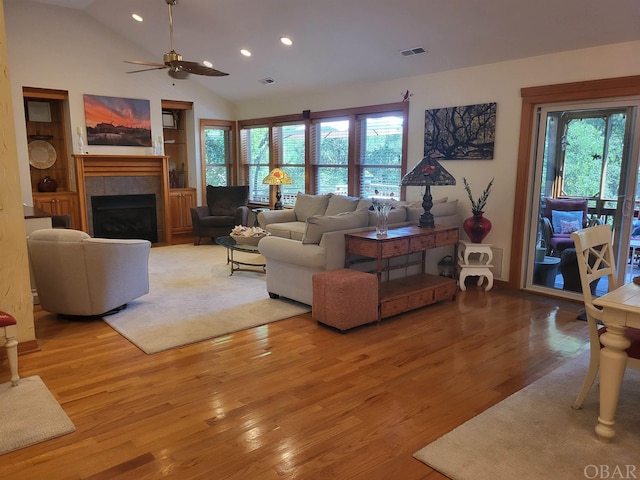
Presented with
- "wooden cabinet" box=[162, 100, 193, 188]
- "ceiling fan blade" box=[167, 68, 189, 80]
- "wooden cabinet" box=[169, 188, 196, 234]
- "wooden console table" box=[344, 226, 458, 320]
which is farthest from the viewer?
"wooden cabinet" box=[162, 100, 193, 188]

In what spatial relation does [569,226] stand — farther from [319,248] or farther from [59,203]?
[59,203]

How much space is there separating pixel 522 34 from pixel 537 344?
3026 mm

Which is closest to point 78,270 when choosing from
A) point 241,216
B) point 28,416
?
point 28,416

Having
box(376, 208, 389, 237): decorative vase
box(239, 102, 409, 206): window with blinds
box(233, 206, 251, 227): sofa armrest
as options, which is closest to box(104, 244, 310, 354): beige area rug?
box(376, 208, 389, 237): decorative vase

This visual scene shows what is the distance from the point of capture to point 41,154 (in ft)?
24.3

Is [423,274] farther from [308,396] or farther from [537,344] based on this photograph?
[308,396]

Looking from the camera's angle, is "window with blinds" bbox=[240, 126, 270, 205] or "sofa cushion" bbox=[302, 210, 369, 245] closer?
"sofa cushion" bbox=[302, 210, 369, 245]

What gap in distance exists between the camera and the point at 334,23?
541 cm

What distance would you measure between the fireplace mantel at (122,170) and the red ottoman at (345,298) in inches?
197

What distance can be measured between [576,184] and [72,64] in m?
7.24

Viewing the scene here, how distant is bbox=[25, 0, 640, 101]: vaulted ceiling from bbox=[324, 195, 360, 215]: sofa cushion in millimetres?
1754

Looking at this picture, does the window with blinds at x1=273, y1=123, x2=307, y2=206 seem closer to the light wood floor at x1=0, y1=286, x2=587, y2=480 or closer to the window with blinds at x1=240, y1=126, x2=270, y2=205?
the window with blinds at x1=240, y1=126, x2=270, y2=205

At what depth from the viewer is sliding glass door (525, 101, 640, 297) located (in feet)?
14.9

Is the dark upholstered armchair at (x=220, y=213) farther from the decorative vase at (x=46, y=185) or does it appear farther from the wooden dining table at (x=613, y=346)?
the wooden dining table at (x=613, y=346)
